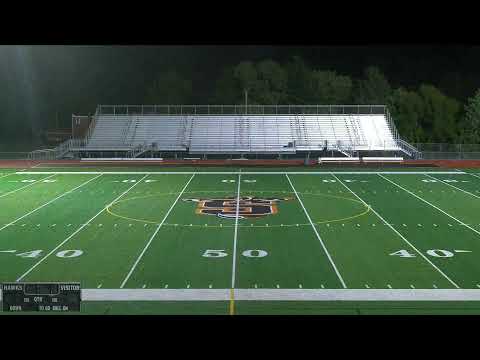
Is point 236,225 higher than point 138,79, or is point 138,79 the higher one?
point 138,79

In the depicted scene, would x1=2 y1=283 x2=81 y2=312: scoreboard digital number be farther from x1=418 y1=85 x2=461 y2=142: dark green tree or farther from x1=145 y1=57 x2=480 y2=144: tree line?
x1=418 y1=85 x2=461 y2=142: dark green tree

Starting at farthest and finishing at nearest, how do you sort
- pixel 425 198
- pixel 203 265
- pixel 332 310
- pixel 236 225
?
pixel 425 198 < pixel 236 225 < pixel 203 265 < pixel 332 310

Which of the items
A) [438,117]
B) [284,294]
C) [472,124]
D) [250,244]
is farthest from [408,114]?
[284,294]

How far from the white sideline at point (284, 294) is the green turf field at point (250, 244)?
0.11 ft

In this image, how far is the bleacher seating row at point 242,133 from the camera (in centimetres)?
3641

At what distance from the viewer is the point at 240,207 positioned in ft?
60.7

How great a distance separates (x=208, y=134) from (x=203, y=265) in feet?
85.6

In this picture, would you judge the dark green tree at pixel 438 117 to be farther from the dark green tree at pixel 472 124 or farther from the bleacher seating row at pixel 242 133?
the bleacher seating row at pixel 242 133

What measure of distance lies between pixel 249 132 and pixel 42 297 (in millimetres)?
31849

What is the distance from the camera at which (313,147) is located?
36.3m
